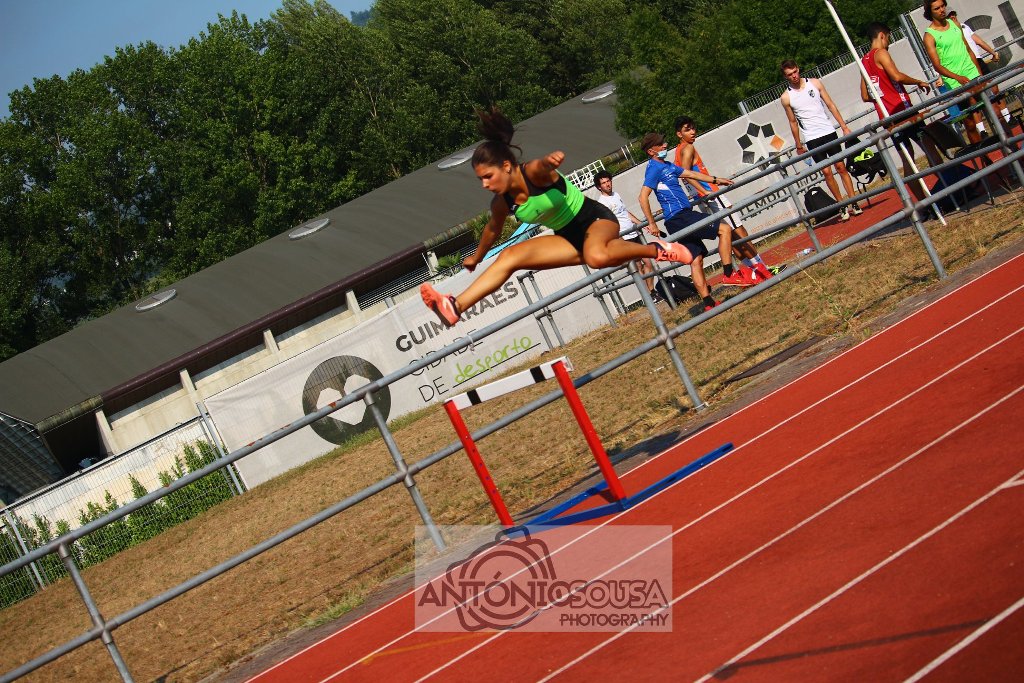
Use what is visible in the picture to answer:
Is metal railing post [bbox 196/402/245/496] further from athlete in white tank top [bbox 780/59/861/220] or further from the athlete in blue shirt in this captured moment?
athlete in white tank top [bbox 780/59/861/220]

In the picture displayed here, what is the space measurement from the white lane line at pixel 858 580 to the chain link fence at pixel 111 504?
54.8 ft

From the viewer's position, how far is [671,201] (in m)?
14.7

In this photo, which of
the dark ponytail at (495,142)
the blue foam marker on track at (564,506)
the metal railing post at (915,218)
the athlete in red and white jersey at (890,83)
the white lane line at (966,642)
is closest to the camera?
the white lane line at (966,642)

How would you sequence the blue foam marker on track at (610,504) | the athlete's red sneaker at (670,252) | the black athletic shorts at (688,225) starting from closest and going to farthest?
the blue foam marker on track at (610,504) < the athlete's red sneaker at (670,252) < the black athletic shorts at (688,225)

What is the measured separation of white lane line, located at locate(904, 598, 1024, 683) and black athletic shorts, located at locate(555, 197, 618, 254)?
4.77 m

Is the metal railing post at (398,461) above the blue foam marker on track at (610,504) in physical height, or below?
above

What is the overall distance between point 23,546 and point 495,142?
16561 millimetres

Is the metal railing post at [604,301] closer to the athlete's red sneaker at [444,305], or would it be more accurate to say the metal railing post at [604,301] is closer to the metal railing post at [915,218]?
the metal railing post at [915,218]

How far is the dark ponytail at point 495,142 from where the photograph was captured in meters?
8.27

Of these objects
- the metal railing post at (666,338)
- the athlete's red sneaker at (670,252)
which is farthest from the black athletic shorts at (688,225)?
the athlete's red sneaker at (670,252)

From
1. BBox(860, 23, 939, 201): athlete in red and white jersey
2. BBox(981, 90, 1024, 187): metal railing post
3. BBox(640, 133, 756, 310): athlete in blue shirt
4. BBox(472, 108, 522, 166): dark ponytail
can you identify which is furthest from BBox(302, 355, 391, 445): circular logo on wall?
BBox(472, 108, 522, 166): dark ponytail

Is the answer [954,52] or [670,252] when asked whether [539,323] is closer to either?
[954,52]

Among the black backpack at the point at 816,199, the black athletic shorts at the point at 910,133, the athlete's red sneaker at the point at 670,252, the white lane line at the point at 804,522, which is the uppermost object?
the black athletic shorts at the point at 910,133

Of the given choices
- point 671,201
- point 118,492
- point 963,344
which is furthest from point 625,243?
point 118,492
